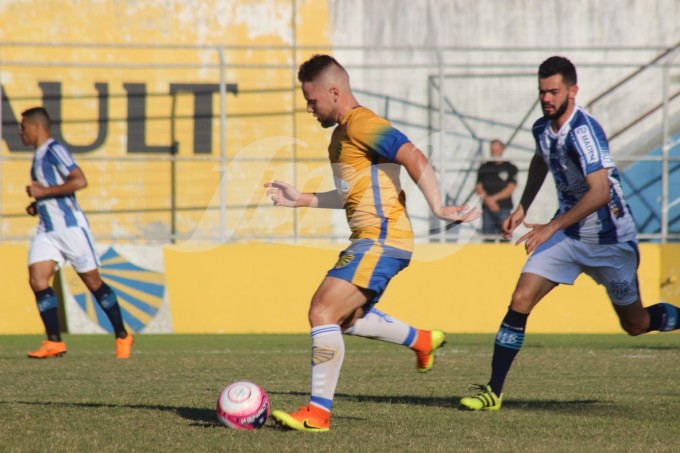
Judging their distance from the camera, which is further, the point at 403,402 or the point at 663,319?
the point at 663,319

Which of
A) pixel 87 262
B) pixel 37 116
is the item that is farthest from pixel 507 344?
pixel 37 116


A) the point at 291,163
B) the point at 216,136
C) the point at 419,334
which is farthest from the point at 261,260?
the point at 419,334

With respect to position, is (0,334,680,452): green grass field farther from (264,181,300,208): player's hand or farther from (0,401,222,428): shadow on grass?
(264,181,300,208): player's hand

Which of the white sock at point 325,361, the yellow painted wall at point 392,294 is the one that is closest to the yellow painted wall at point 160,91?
the yellow painted wall at point 392,294

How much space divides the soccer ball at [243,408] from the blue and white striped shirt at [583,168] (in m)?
2.22

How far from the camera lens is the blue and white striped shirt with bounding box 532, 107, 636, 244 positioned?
6.43 meters

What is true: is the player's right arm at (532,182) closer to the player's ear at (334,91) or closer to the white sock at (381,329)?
the white sock at (381,329)

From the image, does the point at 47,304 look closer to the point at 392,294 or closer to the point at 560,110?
the point at 392,294

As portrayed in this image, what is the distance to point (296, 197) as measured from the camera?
21.0ft

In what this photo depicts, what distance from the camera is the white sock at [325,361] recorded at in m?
5.77

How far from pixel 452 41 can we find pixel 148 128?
5895 millimetres

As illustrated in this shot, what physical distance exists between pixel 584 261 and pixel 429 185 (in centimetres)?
162

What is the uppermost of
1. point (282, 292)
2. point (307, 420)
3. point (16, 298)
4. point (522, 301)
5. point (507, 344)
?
point (522, 301)

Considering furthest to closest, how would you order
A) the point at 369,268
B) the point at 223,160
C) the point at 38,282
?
1. the point at 223,160
2. the point at 38,282
3. the point at 369,268
